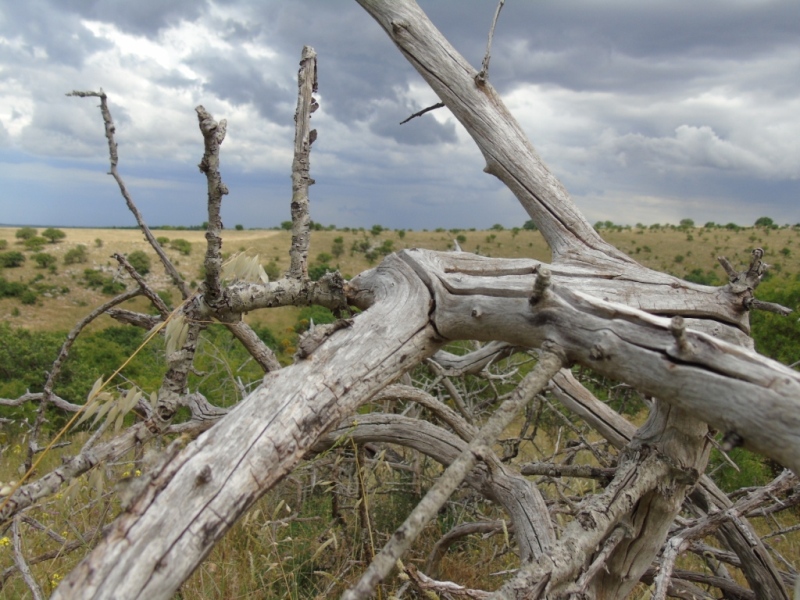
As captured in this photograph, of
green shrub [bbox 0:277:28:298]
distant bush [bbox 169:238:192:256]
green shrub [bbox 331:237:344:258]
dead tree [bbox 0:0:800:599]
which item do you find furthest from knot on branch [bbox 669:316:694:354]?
green shrub [bbox 0:277:28:298]

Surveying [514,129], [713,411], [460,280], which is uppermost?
[514,129]

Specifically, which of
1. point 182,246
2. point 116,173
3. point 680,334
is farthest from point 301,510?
point 182,246

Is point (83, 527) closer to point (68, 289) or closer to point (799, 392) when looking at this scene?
point (799, 392)

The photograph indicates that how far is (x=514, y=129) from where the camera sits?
108 inches

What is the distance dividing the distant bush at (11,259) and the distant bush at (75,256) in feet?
6.58

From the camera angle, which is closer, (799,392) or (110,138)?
(799,392)

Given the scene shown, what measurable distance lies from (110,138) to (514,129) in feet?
5.92

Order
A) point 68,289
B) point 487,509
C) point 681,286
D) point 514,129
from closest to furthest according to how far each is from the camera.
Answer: point 681,286
point 514,129
point 487,509
point 68,289

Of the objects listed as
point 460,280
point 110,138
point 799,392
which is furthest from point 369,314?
point 110,138

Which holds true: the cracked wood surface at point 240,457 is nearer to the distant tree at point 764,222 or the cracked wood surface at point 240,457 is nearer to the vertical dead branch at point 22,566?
the vertical dead branch at point 22,566

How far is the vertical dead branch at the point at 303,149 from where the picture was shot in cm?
181

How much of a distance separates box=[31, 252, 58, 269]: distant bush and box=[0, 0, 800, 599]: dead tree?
1210 inches

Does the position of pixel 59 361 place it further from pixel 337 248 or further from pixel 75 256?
pixel 75 256

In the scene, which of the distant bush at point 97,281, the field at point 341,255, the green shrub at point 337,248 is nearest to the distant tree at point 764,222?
the field at point 341,255
